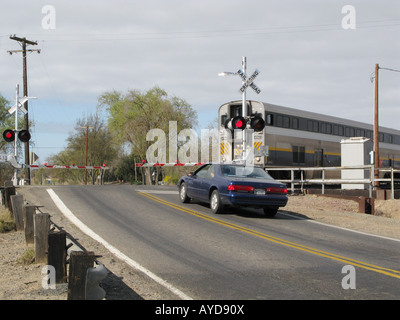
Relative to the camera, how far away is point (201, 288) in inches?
241

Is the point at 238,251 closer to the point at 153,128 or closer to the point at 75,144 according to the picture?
the point at 153,128

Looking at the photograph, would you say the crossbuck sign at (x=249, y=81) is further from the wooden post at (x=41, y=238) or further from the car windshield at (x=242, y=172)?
the wooden post at (x=41, y=238)

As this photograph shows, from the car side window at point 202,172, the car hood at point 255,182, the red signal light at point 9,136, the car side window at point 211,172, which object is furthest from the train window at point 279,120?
the red signal light at point 9,136

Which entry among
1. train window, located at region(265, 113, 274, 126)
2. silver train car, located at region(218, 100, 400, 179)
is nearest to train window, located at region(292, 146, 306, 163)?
silver train car, located at region(218, 100, 400, 179)

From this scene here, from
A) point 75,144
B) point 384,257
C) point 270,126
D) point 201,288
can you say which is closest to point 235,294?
point 201,288

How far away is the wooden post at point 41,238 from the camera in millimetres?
7577

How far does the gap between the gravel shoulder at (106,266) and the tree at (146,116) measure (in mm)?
39440

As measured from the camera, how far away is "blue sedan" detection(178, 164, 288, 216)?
12656 millimetres

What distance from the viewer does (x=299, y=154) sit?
2570 cm

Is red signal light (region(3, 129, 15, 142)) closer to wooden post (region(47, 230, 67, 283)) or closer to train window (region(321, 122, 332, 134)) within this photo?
wooden post (region(47, 230, 67, 283))

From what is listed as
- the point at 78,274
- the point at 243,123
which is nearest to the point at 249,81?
the point at 243,123

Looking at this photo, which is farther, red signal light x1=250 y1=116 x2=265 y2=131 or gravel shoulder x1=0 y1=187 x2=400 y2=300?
red signal light x1=250 y1=116 x2=265 y2=131

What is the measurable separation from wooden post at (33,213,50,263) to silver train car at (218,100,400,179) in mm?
14365
